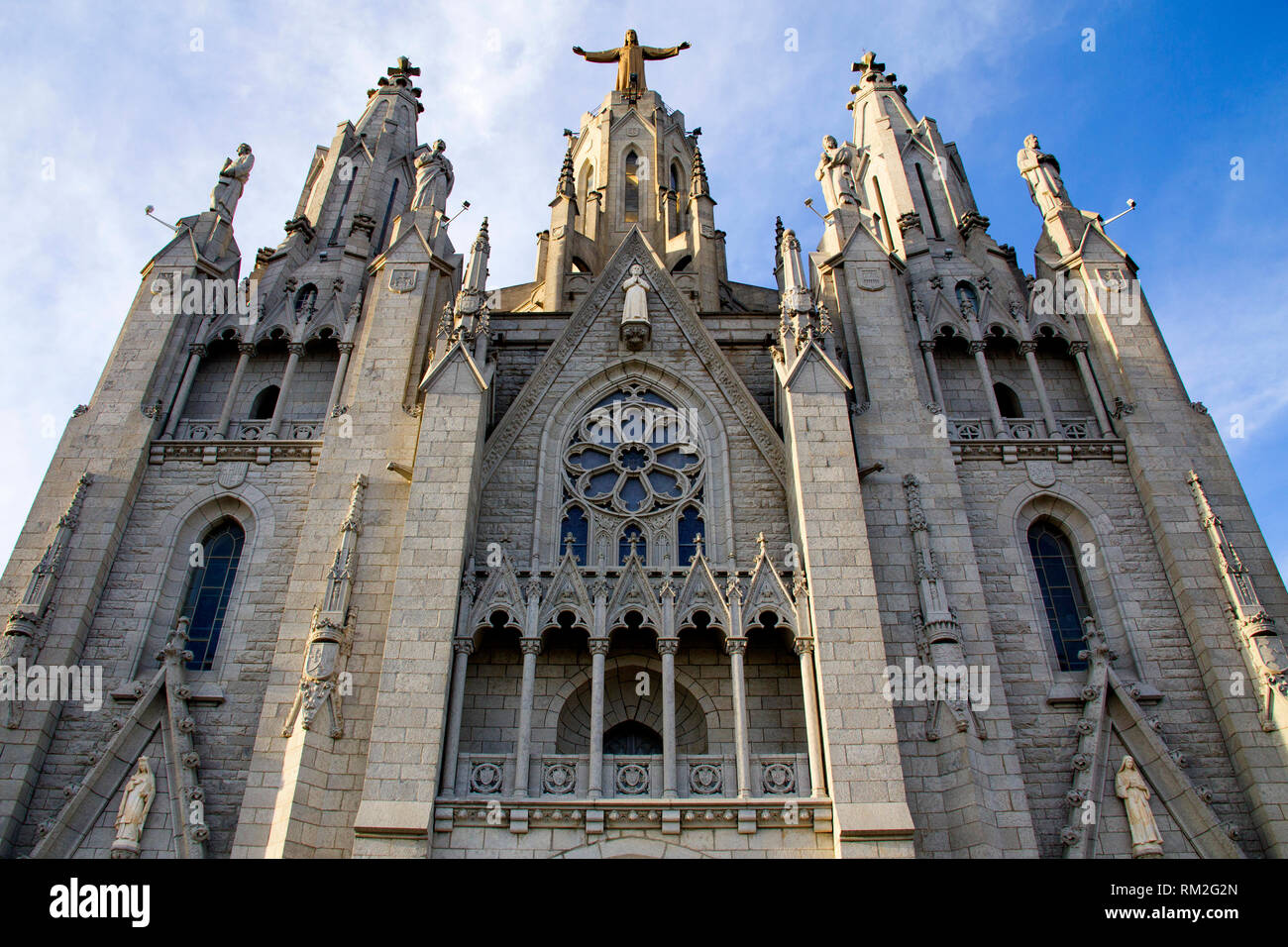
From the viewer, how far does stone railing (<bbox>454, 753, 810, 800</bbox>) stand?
544 inches

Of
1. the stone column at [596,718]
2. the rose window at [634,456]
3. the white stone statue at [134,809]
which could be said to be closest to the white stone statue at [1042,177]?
the rose window at [634,456]

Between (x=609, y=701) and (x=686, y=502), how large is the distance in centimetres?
386

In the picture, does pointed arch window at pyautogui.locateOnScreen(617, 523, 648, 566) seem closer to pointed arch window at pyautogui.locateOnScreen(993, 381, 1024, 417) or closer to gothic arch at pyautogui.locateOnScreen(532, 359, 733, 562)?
gothic arch at pyautogui.locateOnScreen(532, 359, 733, 562)

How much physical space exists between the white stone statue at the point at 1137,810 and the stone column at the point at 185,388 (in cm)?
1689

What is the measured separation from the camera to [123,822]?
13859 millimetres

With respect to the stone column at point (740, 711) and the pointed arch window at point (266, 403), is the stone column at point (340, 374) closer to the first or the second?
the pointed arch window at point (266, 403)

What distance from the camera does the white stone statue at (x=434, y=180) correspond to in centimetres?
2328

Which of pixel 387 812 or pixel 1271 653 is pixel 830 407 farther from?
pixel 387 812

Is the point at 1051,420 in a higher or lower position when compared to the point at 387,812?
higher


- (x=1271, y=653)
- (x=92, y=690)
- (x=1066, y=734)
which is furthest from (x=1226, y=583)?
(x=92, y=690)

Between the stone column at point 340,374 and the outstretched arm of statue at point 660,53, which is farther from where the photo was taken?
the outstretched arm of statue at point 660,53

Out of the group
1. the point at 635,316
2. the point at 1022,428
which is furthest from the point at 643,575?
the point at 1022,428

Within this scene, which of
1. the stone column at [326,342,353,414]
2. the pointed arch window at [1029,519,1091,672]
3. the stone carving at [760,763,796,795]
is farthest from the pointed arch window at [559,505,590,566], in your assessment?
the pointed arch window at [1029,519,1091,672]

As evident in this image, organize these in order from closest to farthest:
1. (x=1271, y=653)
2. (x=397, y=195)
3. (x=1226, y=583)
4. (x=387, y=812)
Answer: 1. (x=387, y=812)
2. (x=1271, y=653)
3. (x=1226, y=583)
4. (x=397, y=195)
